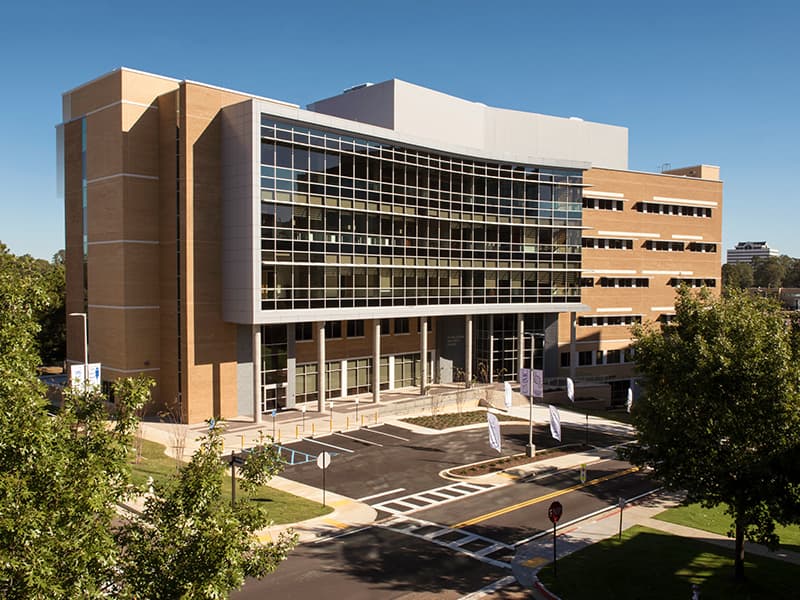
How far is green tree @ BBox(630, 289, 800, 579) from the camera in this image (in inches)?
719

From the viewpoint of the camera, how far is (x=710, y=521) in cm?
2742

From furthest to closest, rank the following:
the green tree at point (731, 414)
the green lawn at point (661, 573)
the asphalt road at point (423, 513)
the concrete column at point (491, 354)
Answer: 1. the concrete column at point (491, 354)
2. the asphalt road at point (423, 513)
3. the green lawn at point (661, 573)
4. the green tree at point (731, 414)

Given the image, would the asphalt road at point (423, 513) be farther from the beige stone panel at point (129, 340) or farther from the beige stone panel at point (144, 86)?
the beige stone panel at point (144, 86)

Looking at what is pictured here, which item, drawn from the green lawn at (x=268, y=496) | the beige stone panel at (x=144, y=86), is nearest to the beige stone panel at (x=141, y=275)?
the beige stone panel at (x=144, y=86)

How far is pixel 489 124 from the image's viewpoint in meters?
67.7

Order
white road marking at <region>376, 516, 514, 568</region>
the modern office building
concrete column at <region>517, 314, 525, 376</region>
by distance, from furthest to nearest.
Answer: concrete column at <region>517, 314, 525, 376</region>, the modern office building, white road marking at <region>376, 516, 514, 568</region>

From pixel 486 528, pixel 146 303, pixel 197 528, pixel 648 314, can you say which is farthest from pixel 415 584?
pixel 648 314

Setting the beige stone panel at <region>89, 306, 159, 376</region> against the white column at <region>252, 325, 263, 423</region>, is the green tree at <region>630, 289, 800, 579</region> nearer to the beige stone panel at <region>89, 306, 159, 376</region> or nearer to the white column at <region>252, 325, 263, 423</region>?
the white column at <region>252, 325, 263, 423</region>

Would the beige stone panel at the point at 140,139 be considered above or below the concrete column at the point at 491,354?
above

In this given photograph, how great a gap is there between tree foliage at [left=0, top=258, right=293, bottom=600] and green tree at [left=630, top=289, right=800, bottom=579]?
41.4 feet

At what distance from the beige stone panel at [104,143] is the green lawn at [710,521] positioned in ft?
130

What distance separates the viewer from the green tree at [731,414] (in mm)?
18266

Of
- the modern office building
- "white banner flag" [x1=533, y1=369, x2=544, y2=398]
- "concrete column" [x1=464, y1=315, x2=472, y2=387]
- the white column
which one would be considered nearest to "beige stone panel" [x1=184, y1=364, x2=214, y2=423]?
the modern office building

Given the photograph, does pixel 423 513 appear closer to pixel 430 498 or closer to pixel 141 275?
pixel 430 498
